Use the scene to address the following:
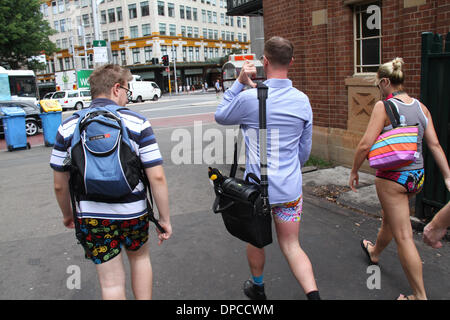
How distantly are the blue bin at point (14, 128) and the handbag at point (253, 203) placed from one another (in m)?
11.5

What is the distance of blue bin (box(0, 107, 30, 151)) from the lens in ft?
39.9

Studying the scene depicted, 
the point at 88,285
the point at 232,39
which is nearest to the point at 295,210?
the point at 88,285

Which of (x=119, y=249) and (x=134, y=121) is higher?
(x=134, y=121)

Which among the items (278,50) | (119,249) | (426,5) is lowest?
(119,249)

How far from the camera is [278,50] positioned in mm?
2689

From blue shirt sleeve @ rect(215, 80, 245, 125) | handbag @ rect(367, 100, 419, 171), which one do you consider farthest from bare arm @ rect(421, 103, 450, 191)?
blue shirt sleeve @ rect(215, 80, 245, 125)

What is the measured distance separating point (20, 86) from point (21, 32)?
11857 mm

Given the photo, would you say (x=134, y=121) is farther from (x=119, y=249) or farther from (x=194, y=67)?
(x=194, y=67)

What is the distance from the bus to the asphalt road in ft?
59.8

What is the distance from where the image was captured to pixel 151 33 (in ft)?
196

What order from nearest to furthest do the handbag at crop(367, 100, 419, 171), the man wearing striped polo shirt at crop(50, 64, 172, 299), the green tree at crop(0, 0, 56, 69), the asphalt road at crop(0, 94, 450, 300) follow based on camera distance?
the man wearing striped polo shirt at crop(50, 64, 172, 299), the handbag at crop(367, 100, 419, 171), the asphalt road at crop(0, 94, 450, 300), the green tree at crop(0, 0, 56, 69)

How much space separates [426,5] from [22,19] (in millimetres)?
35467

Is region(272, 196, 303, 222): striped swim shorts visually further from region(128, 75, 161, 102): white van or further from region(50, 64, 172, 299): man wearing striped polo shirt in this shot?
region(128, 75, 161, 102): white van

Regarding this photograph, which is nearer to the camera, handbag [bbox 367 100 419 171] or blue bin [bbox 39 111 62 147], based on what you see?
handbag [bbox 367 100 419 171]
